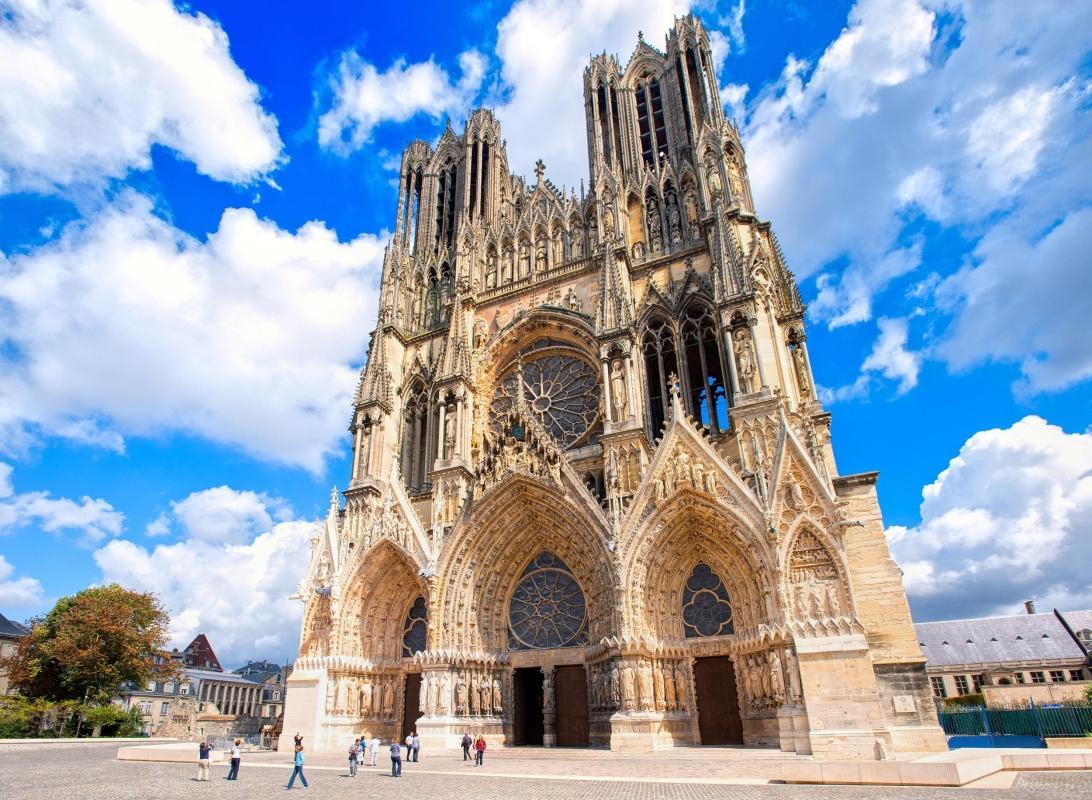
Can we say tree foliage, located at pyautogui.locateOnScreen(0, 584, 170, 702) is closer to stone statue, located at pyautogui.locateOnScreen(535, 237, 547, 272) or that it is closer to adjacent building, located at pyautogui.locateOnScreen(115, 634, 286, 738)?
adjacent building, located at pyautogui.locateOnScreen(115, 634, 286, 738)

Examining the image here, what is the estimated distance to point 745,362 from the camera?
18203 mm

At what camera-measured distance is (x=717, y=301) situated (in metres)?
19.3

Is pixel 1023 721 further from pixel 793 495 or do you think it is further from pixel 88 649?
pixel 88 649

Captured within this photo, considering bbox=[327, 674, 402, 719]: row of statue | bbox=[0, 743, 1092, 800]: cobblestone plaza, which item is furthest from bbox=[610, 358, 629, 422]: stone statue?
bbox=[327, 674, 402, 719]: row of statue

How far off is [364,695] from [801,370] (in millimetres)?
16892

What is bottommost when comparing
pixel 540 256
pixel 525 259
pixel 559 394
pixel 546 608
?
pixel 546 608

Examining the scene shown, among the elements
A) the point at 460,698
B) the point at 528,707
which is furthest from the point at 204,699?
the point at 460,698

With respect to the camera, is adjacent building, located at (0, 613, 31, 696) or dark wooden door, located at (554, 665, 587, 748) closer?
dark wooden door, located at (554, 665, 587, 748)

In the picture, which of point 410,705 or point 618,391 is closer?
point 618,391

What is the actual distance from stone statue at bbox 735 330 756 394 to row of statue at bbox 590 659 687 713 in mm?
7373

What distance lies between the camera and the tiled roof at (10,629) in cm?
4641

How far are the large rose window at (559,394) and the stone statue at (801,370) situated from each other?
261 inches

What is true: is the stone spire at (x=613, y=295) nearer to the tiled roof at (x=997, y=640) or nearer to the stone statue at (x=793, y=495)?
the stone statue at (x=793, y=495)

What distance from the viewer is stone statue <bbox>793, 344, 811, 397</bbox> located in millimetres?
21406
